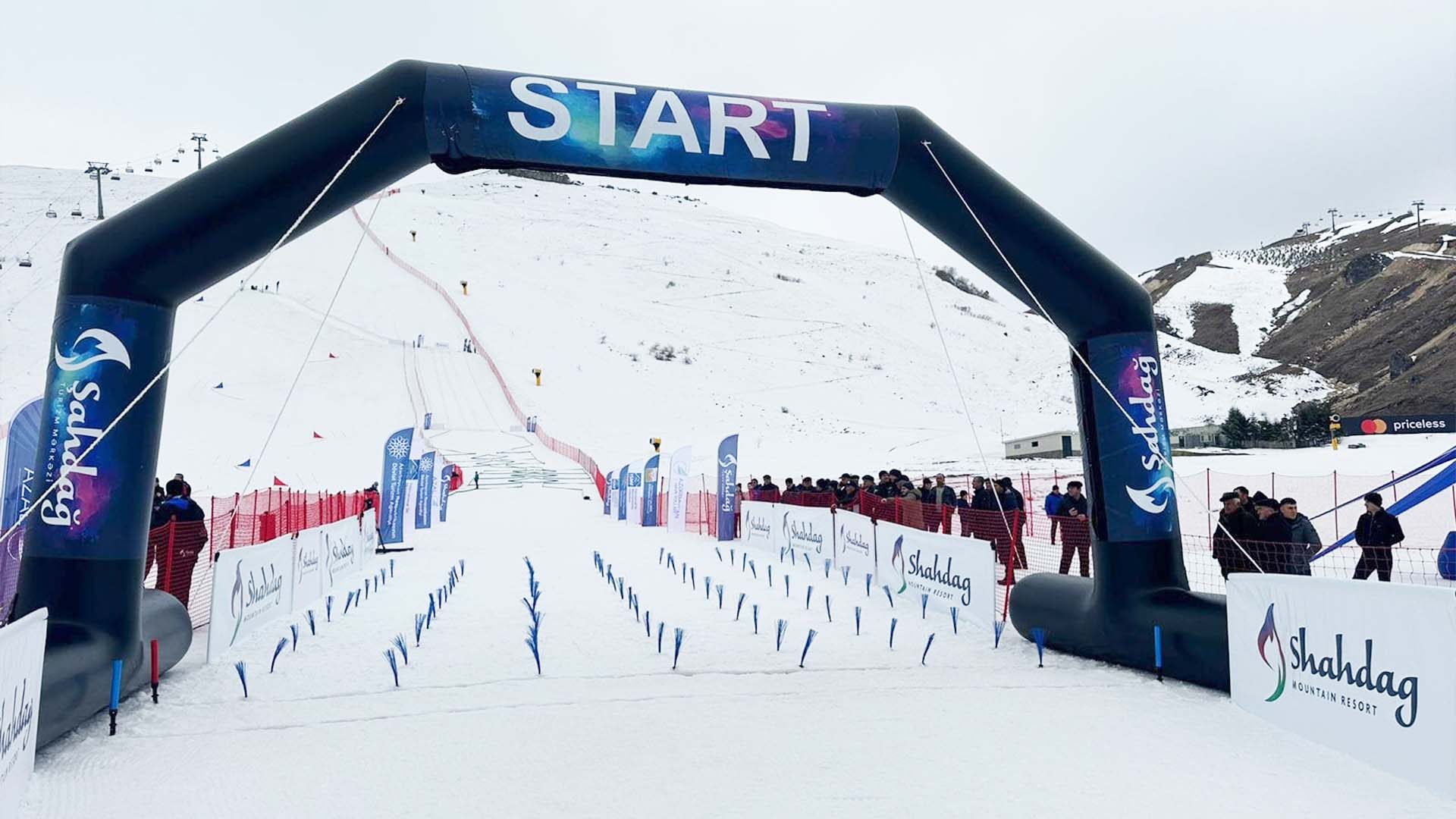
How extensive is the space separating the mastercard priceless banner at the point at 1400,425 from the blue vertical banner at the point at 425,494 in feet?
99.0

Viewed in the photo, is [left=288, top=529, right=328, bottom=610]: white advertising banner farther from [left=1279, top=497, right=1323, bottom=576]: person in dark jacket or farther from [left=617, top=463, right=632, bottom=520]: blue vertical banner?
[left=617, top=463, right=632, bottom=520]: blue vertical banner

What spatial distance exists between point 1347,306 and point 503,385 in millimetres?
72811

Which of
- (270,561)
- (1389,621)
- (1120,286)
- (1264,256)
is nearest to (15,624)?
(270,561)

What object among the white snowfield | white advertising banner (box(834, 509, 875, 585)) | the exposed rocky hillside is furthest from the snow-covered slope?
white advertising banner (box(834, 509, 875, 585))

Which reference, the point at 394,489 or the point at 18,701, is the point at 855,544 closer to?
the point at 394,489

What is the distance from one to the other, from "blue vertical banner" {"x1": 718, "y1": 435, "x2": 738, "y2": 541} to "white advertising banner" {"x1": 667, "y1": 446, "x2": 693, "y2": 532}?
9.14 ft

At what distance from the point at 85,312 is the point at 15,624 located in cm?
268

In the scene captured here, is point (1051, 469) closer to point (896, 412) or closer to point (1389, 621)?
point (896, 412)

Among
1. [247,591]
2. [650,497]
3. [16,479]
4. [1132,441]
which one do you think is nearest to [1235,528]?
[1132,441]

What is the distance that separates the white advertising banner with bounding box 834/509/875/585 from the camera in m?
13.0

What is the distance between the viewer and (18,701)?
4.62m

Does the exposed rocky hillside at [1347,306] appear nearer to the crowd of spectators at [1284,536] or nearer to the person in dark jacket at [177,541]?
the crowd of spectators at [1284,536]

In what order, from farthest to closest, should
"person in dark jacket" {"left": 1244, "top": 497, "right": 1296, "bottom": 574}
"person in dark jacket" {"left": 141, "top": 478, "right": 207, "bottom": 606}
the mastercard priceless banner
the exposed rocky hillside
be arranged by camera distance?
the exposed rocky hillside, the mastercard priceless banner, "person in dark jacket" {"left": 141, "top": 478, "right": 207, "bottom": 606}, "person in dark jacket" {"left": 1244, "top": 497, "right": 1296, "bottom": 574}

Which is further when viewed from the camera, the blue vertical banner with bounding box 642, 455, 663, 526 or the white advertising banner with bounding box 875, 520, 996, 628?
the blue vertical banner with bounding box 642, 455, 663, 526
